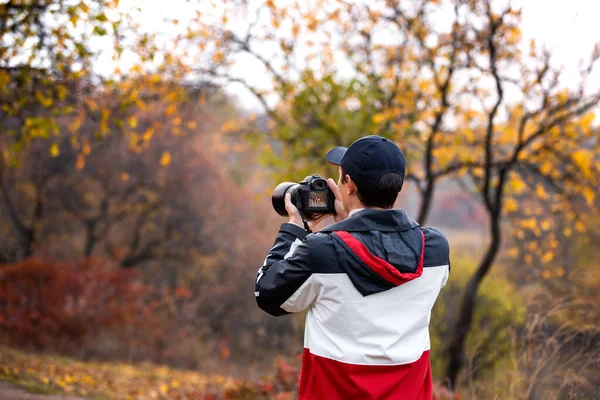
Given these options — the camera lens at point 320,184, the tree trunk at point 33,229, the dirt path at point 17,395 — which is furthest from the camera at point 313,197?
the tree trunk at point 33,229

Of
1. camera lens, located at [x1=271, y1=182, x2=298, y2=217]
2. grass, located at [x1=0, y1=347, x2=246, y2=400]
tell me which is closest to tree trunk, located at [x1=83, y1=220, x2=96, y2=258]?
grass, located at [x1=0, y1=347, x2=246, y2=400]

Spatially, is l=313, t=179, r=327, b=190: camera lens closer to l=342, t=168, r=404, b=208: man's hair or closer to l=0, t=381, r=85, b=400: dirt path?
l=342, t=168, r=404, b=208: man's hair

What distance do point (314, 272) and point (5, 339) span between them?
1161cm

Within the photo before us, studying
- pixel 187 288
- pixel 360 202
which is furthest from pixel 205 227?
pixel 360 202

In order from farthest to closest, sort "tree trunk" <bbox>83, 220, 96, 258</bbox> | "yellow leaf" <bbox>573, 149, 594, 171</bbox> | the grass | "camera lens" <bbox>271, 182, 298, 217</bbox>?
1. "tree trunk" <bbox>83, 220, 96, 258</bbox>
2. "yellow leaf" <bbox>573, 149, 594, 171</bbox>
3. the grass
4. "camera lens" <bbox>271, 182, 298, 217</bbox>

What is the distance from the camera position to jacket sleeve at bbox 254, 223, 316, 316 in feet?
6.56

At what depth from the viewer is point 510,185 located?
9.44 meters

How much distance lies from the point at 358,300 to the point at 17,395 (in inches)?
176

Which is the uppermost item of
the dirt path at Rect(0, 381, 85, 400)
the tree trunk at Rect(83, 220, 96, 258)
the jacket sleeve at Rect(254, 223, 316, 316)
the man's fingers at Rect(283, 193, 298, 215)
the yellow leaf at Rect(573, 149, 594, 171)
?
the yellow leaf at Rect(573, 149, 594, 171)

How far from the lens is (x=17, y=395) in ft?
17.3

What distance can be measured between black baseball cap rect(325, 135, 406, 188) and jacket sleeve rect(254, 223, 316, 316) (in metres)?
0.31

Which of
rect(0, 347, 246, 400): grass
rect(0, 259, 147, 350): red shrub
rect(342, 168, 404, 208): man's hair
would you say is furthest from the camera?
rect(0, 259, 147, 350): red shrub

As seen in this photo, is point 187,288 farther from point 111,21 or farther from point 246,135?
point 111,21

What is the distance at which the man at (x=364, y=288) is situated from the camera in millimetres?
1995
